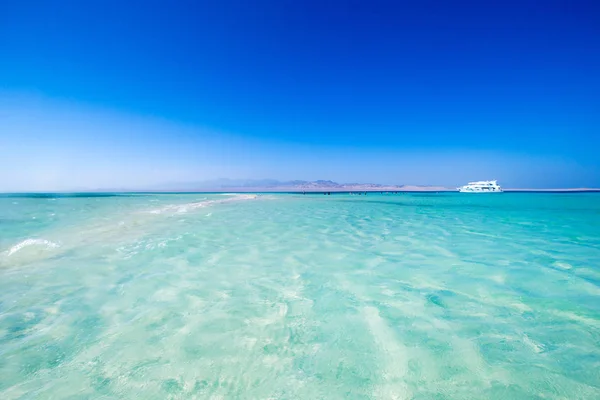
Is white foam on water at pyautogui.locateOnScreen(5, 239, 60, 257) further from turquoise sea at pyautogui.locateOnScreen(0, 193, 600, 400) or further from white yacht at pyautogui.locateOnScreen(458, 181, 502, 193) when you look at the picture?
white yacht at pyautogui.locateOnScreen(458, 181, 502, 193)

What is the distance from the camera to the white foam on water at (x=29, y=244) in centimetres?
867

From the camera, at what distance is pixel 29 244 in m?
9.48

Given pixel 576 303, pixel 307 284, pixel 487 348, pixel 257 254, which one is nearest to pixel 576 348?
pixel 487 348

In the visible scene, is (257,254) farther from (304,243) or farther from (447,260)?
(447,260)

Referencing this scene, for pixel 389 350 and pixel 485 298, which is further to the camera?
pixel 485 298

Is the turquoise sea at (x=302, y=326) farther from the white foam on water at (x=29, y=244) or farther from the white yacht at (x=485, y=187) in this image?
the white yacht at (x=485, y=187)

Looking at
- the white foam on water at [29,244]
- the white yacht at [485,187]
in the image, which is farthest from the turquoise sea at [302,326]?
the white yacht at [485,187]

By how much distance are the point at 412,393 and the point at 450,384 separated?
1.40ft

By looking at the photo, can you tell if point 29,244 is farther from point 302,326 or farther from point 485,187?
point 485,187

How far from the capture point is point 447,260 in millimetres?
6941

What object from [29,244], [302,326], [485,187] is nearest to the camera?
[302,326]

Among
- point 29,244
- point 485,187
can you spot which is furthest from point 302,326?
point 485,187

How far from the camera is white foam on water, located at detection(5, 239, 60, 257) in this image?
28.4 feet

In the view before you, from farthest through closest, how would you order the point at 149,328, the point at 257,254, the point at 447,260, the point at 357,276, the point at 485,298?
1. the point at 257,254
2. the point at 447,260
3. the point at 357,276
4. the point at 485,298
5. the point at 149,328
